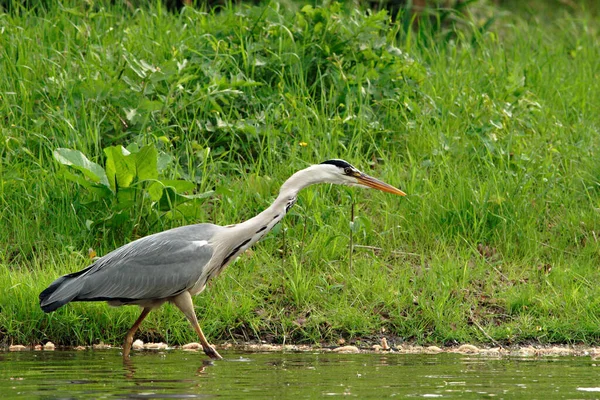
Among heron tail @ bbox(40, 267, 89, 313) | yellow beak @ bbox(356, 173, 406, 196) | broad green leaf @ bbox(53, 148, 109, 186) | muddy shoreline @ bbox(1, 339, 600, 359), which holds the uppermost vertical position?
yellow beak @ bbox(356, 173, 406, 196)

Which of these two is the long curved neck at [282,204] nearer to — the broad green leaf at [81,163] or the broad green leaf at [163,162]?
the broad green leaf at [163,162]

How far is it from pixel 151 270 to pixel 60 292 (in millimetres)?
592

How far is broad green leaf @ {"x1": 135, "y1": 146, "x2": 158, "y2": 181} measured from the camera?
726 centimetres

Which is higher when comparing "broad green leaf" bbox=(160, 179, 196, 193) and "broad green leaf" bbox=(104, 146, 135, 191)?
"broad green leaf" bbox=(104, 146, 135, 191)

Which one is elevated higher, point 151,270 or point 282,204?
point 282,204

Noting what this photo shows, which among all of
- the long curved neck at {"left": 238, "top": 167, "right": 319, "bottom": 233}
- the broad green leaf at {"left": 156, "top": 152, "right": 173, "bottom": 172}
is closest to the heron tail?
the long curved neck at {"left": 238, "top": 167, "right": 319, "bottom": 233}

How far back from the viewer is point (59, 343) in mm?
6770

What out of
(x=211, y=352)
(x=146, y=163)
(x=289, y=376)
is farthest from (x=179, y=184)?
(x=289, y=376)

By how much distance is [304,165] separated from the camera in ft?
27.4

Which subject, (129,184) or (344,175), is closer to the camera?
(344,175)

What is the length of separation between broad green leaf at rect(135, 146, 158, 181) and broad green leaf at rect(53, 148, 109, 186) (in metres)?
0.29

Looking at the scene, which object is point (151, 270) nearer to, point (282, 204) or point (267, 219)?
point (267, 219)

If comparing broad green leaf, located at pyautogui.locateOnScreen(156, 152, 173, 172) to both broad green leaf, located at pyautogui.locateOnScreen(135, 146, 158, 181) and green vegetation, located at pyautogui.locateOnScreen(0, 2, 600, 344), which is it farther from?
broad green leaf, located at pyautogui.locateOnScreen(135, 146, 158, 181)

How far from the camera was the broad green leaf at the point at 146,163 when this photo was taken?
23.8 feet
